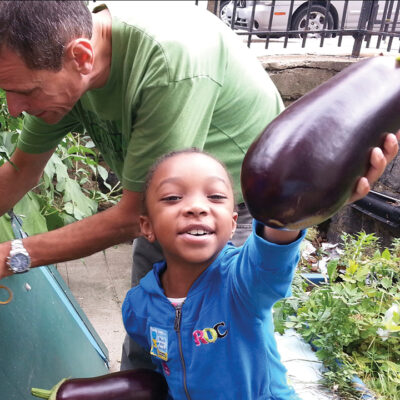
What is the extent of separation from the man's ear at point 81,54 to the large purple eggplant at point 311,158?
2.09 ft

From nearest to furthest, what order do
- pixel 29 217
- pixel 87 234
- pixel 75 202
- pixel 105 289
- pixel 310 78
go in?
pixel 87 234 < pixel 29 217 < pixel 75 202 < pixel 105 289 < pixel 310 78

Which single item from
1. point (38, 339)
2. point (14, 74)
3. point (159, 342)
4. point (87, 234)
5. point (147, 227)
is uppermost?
point (14, 74)

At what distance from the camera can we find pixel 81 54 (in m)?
1.57

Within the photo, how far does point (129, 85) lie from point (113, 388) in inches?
33.6

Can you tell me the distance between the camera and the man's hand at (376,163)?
45.7 inches

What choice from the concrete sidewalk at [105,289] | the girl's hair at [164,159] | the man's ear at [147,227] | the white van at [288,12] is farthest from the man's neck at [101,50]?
the white van at [288,12]

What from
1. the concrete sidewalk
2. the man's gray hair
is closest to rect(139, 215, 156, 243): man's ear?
the man's gray hair

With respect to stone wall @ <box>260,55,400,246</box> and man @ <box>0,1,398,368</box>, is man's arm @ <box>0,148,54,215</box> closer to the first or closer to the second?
man @ <box>0,1,398,368</box>

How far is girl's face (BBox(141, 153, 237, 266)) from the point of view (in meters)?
1.43

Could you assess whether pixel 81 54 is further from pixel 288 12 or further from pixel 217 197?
pixel 288 12

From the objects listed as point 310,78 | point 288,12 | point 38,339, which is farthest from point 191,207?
point 288,12

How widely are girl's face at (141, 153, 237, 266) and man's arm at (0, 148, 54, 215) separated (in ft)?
2.24

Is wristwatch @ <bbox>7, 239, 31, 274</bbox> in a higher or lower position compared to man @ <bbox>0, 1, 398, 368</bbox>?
lower

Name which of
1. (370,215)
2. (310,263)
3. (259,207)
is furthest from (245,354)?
(370,215)
